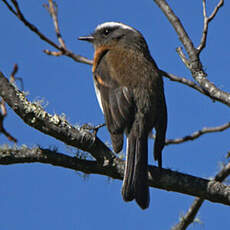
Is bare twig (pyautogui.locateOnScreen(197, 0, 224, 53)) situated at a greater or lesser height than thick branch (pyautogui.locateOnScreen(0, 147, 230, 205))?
greater

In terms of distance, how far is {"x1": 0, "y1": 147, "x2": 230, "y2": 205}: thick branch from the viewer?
3480mm

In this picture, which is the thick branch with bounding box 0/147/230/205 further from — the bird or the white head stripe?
the white head stripe

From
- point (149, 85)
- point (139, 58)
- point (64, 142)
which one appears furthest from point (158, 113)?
point (64, 142)

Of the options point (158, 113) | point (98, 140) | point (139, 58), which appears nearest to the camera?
point (98, 140)

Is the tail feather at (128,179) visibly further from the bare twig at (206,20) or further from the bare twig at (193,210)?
the bare twig at (206,20)

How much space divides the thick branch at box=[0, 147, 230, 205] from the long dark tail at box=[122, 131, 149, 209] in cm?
8

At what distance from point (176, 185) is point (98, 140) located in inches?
29.1

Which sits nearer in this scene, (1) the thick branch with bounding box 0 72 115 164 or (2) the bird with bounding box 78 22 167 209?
(1) the thick branch with bounding box 0 72 115 164

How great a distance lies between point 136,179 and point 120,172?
6.4 inches

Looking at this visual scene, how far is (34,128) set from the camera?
345 centimetres

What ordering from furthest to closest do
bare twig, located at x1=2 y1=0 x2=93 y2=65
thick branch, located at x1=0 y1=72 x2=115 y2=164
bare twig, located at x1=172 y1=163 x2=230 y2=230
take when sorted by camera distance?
bare twig, located at x1=172 y1=163 x2=230 y2=230, thick branch, located at x1=0 y1=72 x2=115 y2=164, bare twig, located at x1=2 y1=0 x2=93 y2=65

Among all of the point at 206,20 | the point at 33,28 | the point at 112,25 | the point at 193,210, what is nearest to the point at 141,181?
the point at 193,210

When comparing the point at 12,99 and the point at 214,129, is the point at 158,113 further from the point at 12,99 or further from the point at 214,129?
the point at 12,99

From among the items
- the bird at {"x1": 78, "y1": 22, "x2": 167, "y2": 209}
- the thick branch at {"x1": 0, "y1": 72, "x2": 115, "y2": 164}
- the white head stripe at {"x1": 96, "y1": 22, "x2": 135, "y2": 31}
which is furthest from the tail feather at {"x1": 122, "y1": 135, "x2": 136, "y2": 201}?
the white head stripe at {"x1": 96, "y1": 22, "x2": 135, "y2": 31}
